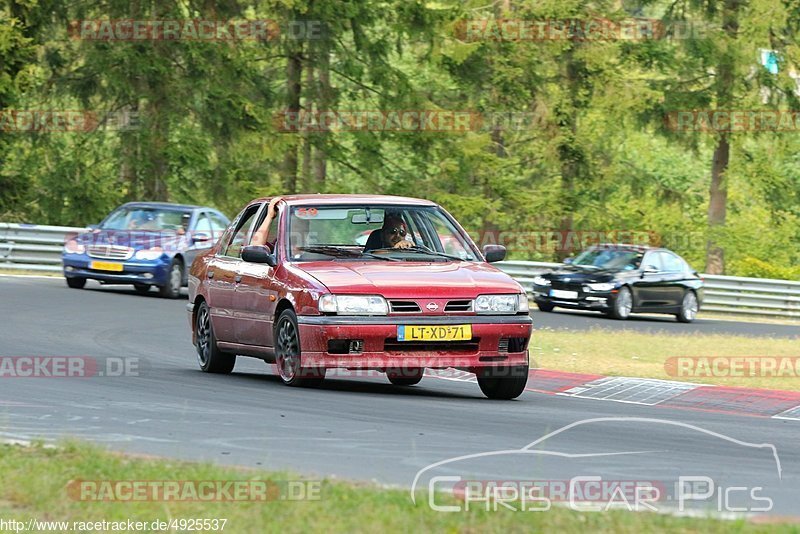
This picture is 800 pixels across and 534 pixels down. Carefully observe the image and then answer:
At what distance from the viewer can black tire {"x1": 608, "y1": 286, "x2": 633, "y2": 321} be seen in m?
28.3

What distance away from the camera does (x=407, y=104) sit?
39.2m

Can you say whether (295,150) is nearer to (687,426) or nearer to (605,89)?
(605,89)

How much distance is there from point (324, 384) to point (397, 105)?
27.5 m

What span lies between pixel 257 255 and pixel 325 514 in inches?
234

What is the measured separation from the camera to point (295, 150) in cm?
3909

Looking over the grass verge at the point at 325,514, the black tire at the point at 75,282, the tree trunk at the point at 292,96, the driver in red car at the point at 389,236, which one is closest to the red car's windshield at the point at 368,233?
the driver in red car at the point at 389,236

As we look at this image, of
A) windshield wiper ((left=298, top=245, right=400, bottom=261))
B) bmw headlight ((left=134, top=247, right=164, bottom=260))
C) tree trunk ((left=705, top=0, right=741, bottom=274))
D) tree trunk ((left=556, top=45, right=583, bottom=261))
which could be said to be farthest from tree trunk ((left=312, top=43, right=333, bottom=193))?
windshield wiper ((left=298, top=245, right=400, bottom=261))

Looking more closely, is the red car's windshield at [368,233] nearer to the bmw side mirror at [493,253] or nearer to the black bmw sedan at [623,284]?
the bmw side mirror at [493,253]

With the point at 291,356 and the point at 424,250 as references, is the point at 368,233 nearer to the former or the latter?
the point at 424,250

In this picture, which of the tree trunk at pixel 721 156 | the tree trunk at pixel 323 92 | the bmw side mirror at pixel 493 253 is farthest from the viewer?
the tree trunk at pixel 721 156

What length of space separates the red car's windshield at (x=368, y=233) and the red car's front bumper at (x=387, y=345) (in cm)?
117

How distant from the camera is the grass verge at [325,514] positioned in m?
5.87

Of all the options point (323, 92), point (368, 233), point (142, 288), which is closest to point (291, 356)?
point (368, 233)

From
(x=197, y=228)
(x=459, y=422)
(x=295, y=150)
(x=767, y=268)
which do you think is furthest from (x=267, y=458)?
(x=767, y=268)
